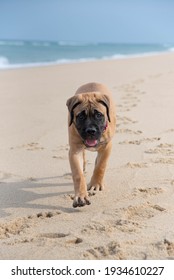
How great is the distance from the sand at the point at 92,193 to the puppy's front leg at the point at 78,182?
78mm

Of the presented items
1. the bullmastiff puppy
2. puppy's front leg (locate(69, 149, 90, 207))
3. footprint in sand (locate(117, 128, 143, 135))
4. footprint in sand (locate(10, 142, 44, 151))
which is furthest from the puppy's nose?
footprint in sand (locate(117, 128, 143, 135))

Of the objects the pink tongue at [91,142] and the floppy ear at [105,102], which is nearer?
the pink tongue at [91,142]

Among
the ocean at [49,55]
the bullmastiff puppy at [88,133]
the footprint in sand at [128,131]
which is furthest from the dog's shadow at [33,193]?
the ocean at [49,55]

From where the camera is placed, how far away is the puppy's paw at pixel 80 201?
4.09 m

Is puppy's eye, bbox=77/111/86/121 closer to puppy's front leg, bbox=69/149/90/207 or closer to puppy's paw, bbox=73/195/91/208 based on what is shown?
puppy's front leg, bbox=69/149/90/207

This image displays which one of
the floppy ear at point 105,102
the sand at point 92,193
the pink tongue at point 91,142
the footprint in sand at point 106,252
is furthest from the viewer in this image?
the floppy ear at point 105,102

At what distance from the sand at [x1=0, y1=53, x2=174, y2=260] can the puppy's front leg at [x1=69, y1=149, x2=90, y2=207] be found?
0.25 feet

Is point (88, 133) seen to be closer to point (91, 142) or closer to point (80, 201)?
point (91, 142)

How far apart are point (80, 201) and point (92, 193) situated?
1.45ft

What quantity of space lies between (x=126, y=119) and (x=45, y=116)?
1.36 meters

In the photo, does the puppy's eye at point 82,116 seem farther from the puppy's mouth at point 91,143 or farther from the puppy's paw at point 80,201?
the puppy's paw at point 80,201
